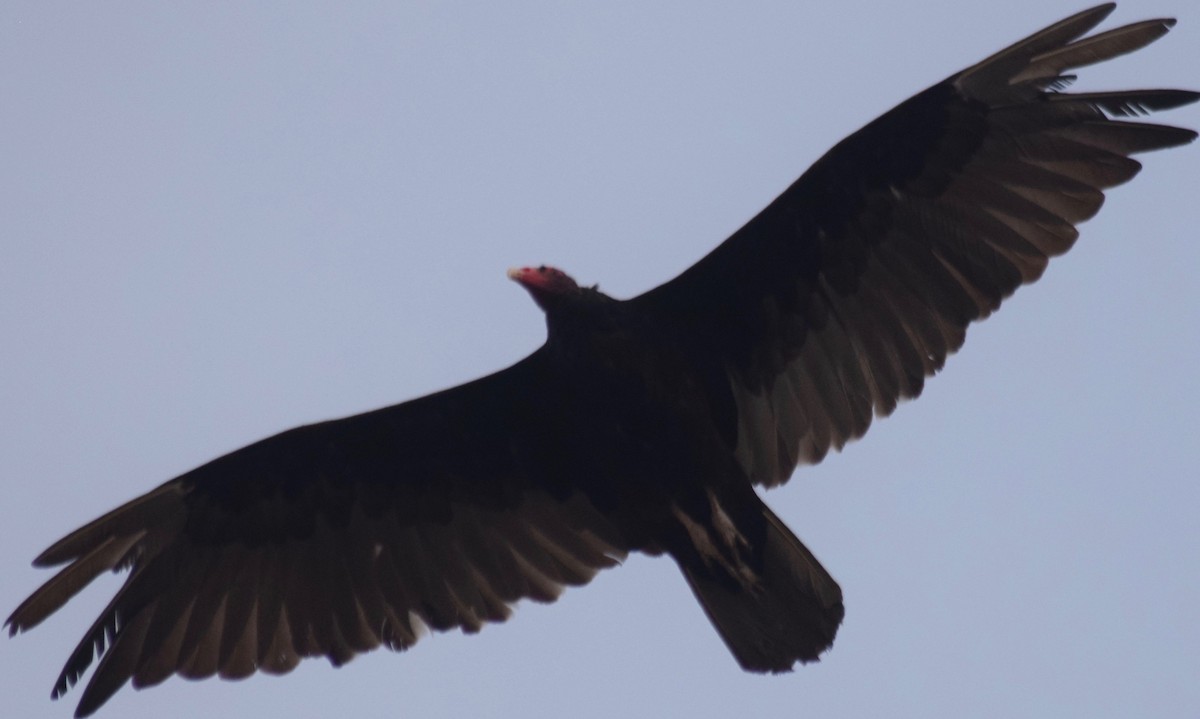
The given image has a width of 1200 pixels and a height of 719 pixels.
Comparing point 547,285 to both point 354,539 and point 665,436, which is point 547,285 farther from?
point 354,539

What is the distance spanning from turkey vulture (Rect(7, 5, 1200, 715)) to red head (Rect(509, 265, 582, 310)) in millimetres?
13

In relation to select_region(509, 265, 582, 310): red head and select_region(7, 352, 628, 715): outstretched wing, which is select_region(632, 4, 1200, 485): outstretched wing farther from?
select_region(7, 352, 628, 715): outstretched wing

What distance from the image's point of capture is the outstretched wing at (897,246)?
7160 mm

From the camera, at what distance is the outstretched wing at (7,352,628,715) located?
770 centimetres

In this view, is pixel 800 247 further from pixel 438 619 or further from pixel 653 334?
pixel 438 619

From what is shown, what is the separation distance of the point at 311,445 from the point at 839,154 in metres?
2.64

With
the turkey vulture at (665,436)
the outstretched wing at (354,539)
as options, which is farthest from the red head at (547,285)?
the outstretched wing at (354,539)

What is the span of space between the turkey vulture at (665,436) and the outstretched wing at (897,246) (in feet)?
0.03

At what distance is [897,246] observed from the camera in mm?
7539

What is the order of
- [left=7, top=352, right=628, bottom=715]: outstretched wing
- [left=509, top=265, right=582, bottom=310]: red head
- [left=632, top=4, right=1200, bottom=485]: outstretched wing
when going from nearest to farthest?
[left=632, top=4, right=1200, bottom=485]: outstretched wing < [left=509, top=265, right=582, bottom=310]: red head < [left=7, top=352, right=628, bottom=715]: outstretched wing

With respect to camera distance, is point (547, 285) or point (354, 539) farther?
Answer: point (354, 539)

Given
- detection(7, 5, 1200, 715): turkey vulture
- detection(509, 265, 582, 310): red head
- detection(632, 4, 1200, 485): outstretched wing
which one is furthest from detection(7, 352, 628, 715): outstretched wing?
detection(632, 4, 1200, 485): outstretched wing

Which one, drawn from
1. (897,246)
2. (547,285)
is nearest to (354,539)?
(547,285)

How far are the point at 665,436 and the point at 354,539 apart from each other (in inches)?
64.2
